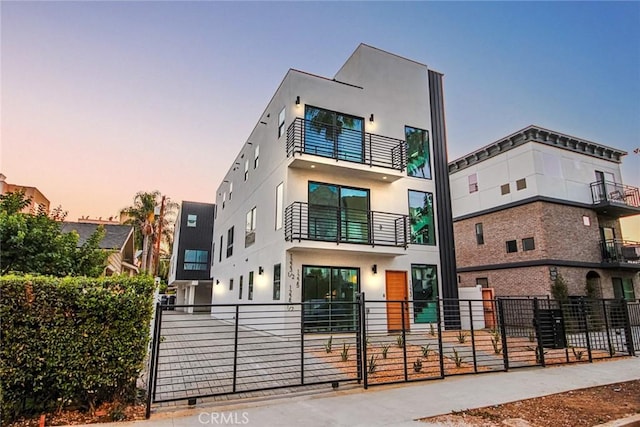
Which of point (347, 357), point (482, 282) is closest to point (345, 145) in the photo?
point (347, 357)

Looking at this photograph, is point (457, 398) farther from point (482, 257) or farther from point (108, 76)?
point (482, 257)

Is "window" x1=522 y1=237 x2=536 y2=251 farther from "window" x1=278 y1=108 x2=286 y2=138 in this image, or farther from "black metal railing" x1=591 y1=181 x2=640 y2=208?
"window" x1=278 y1=108 x2=286 y2=138

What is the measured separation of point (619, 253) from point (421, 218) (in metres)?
12.1

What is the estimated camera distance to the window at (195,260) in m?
28.2

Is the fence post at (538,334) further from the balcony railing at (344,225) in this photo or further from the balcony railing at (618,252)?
the balcony railing at (618,252)

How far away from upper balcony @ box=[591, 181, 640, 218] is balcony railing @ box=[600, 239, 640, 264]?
5.45ft

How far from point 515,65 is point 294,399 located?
1664 cm

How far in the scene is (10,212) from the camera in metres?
6.28

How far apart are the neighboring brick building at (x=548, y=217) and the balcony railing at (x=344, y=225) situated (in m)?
7.47

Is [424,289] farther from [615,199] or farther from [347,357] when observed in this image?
[615,199]

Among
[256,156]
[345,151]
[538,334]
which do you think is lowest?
[538,334]

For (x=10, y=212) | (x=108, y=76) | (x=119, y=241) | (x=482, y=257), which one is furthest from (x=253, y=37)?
(x=482, y=257)

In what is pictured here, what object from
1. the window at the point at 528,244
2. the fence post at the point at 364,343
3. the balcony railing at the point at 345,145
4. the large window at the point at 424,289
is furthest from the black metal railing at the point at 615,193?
the fence post at the point at 364,343

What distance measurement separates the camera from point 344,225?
11867mm
